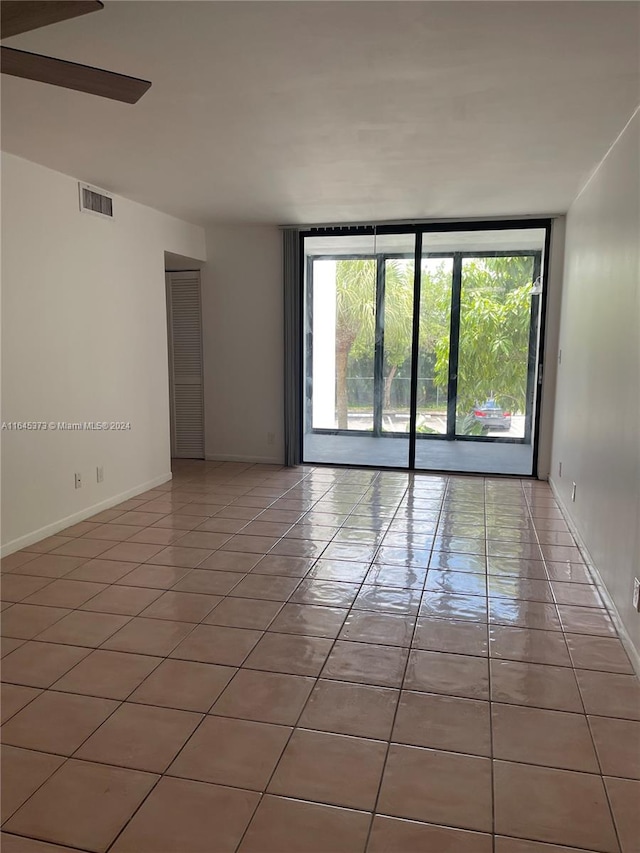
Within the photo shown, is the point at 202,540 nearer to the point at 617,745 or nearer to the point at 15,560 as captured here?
the point at 15,560

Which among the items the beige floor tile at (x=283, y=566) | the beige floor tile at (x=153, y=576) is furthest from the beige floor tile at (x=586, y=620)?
the beige floor tile at (x=153, y=576)

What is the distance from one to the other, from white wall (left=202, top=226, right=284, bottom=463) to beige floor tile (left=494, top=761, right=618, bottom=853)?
16.4 feet

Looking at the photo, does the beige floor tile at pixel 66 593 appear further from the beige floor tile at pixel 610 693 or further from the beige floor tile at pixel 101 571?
the beige floor tile at pixel 610 693

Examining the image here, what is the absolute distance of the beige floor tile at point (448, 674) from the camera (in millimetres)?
2389

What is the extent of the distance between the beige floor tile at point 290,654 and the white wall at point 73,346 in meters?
2.06

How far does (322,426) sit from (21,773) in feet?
16.5

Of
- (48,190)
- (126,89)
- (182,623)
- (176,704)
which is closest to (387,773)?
(176,704)

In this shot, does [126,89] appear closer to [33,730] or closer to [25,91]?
[25,91]

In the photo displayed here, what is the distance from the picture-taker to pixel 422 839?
66.0 inches

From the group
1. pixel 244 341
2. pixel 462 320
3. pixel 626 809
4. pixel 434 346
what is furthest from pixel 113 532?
pixel 462 320

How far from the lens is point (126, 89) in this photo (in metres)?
2.08

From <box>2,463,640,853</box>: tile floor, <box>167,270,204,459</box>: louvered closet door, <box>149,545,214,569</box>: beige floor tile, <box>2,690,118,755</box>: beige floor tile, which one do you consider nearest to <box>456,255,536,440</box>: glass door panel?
<box>2,463,640,853</box>: tile floor

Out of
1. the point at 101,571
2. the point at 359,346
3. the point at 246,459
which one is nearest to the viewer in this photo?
the point at 101,571

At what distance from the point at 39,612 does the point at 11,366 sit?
1583 mm
